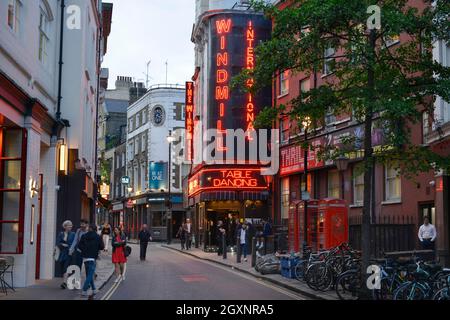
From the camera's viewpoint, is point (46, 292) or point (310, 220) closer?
point (46, 292)

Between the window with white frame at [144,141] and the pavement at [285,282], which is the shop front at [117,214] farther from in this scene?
the pavement at [285,282]

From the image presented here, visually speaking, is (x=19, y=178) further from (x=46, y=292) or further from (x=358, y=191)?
(x=358, y=191)

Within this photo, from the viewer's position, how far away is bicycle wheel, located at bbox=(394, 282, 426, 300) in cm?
1287

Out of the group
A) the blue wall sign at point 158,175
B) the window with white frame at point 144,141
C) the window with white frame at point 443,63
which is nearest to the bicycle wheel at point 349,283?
the window with white frame at point 443,63

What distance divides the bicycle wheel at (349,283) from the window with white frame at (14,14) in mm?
10219

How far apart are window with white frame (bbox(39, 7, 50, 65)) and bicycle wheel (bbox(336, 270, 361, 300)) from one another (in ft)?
36.6

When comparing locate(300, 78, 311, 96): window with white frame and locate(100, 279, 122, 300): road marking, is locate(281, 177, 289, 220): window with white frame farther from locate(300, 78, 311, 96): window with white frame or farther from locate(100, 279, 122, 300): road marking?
locate(100, 279, 122, 300): road marking

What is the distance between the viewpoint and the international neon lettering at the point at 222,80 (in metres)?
41.4

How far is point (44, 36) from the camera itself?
69.7ft

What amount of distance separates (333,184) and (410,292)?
18.6 metres

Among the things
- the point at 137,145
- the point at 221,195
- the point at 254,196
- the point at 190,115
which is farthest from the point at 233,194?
the point at 137,145

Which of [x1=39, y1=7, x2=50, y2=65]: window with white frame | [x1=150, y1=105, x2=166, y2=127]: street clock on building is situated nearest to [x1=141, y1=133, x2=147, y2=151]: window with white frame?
[x1=150, y1=105, x2=166, y2=127]: street clock on building

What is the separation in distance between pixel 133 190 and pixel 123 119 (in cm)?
1684

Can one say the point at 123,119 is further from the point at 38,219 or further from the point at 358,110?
the point at 358,110
